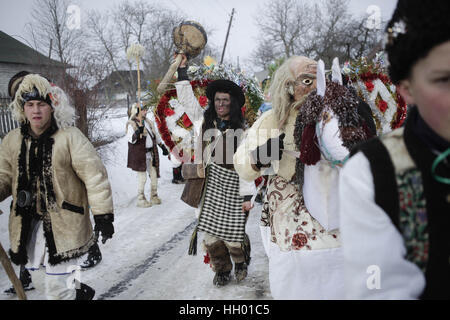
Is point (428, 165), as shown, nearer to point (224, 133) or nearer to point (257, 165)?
point (257, 165)

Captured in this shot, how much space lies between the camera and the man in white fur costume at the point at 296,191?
2125mm

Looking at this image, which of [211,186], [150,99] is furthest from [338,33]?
[211,186]

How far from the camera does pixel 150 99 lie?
15.7ft

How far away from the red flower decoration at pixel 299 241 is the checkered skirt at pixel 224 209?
→ 1.46m

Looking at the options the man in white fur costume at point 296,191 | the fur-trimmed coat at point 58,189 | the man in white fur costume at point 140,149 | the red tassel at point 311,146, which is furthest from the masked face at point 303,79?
the man in white fur costume at point 140,149

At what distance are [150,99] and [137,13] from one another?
24740mm

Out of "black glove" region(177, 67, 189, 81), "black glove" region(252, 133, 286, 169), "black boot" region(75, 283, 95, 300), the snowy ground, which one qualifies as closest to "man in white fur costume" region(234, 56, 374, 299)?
"black glove" region(252, 133, 286, 169)

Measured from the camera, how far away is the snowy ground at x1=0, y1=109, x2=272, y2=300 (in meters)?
3.47

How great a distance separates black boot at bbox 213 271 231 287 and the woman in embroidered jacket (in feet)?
8.97

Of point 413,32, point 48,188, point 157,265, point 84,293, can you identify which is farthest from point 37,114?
point 413,32

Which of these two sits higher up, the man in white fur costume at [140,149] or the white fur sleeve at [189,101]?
the white fur sleeve at [189,101]

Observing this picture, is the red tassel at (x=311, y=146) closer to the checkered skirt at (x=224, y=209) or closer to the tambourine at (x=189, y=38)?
the checkered skirt at (x=224, y=209)

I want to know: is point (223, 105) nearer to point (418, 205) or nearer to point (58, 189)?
point (58, 189)

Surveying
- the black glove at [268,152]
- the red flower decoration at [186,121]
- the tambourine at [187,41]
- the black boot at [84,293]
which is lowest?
the black boot at [84,293]
